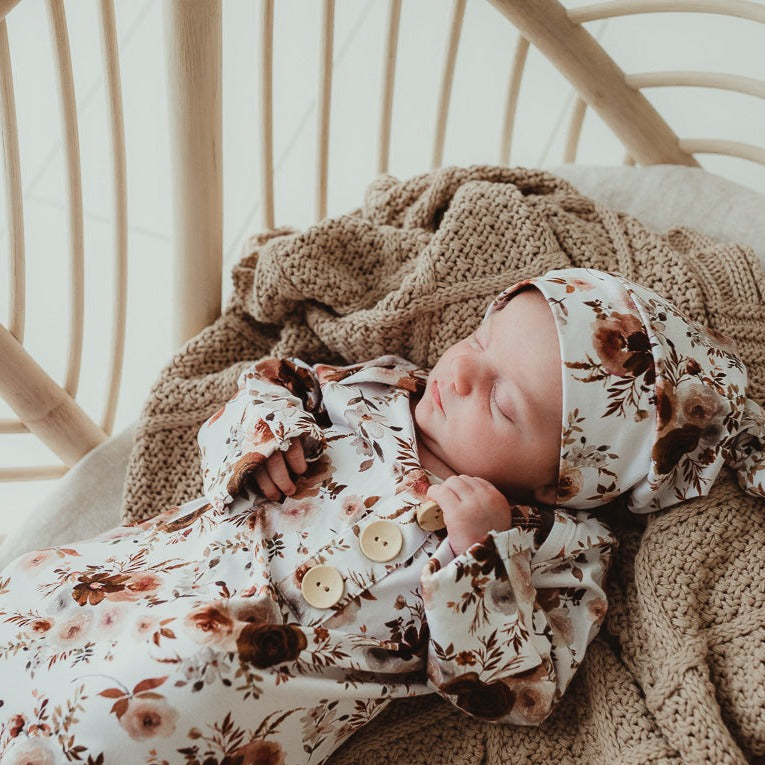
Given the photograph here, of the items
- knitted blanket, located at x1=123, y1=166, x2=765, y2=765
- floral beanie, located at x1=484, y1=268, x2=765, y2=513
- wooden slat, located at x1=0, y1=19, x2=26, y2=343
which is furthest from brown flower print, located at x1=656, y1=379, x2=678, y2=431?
wooden slat, located at x1=0, y1=19, x2=26, y2=343

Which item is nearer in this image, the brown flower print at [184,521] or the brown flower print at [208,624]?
the brown flower print at [208,624]

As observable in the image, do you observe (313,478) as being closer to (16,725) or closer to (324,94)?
(16,725)

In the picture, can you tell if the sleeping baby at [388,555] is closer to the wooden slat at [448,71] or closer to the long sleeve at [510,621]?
the long sleeve at [510,621]

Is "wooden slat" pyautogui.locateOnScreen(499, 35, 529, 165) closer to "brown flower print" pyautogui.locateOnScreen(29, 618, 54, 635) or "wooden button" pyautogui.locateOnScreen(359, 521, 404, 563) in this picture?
"wooden button" pyautogui.locateOnScreen(359, 521, 404, 563)

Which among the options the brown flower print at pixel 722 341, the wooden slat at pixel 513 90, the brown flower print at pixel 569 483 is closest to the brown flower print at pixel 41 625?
the brown flower print at pixel 569 483

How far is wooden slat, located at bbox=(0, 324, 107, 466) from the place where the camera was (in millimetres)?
945

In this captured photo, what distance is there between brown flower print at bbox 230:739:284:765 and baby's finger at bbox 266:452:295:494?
25 centimetres

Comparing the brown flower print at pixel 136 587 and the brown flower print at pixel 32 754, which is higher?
the brown flower print at pixel 136 587

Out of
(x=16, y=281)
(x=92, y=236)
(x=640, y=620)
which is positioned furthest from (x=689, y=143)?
(x=92, y=236)

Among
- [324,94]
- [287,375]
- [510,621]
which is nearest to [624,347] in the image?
[510,621]

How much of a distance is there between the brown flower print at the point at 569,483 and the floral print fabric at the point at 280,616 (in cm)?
3

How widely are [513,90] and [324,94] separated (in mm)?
271

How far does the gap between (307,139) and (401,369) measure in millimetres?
1173

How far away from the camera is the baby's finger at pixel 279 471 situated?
87 centimetres
